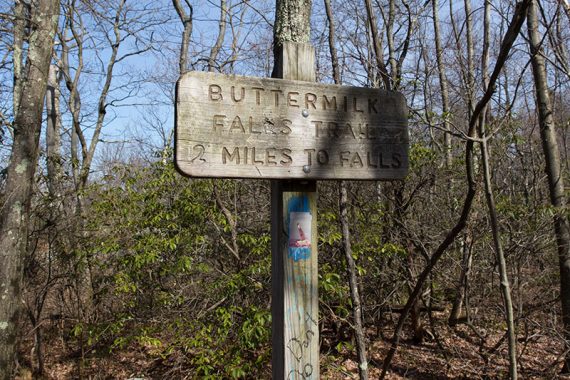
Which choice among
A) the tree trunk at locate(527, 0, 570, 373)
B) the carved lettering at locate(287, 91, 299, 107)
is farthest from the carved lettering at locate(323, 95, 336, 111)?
the tree trunk at locate(527, 0, 570, 373)

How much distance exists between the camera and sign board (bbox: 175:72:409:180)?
1.51 meters

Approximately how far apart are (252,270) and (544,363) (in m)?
3.81

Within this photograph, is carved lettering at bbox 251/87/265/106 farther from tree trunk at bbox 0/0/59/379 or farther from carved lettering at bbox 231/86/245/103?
tree trunk at bbox 0/0/59/379

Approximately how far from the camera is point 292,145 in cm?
161

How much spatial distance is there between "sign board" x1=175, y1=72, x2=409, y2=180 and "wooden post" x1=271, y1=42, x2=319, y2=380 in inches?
4.7

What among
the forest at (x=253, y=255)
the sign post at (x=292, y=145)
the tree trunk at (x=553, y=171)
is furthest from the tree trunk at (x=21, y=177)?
the tree trunk at (x=553, y=171)

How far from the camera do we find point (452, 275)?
557cm

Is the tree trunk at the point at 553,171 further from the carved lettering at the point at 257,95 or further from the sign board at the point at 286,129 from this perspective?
the carved lettering at the point at 257,95

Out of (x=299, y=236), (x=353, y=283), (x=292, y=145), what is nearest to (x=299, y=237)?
(x=299, y=236)

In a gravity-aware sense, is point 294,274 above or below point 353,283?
above

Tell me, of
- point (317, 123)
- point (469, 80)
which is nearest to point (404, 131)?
point (317, 123)

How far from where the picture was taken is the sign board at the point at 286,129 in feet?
4.97

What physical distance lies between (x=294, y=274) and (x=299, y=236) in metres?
0.14

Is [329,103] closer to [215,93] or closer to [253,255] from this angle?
[215,93]
